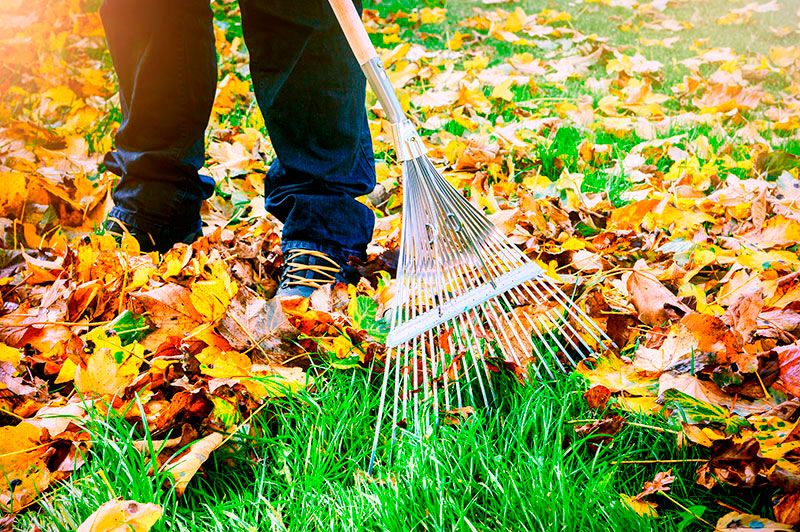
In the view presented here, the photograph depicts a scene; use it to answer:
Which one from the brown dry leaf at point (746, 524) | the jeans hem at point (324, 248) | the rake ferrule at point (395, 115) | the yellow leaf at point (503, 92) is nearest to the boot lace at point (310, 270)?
the jeans hem at point (324, 248)

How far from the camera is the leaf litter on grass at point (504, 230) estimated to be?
1.13m

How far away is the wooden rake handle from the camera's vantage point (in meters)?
1.35

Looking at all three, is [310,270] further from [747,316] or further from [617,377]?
[747,316]

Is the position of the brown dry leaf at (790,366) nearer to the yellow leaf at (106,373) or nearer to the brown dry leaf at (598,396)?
the brown dry leaf at (598,396)

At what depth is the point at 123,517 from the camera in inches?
36.6

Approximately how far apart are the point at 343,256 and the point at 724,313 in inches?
34.1

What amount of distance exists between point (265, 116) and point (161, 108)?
354 mm

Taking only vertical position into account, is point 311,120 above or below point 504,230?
above

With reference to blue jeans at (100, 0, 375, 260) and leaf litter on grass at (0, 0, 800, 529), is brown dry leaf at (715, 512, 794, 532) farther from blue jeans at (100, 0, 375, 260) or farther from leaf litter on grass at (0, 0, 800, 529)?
blue jeans at (100, 0, 375, 260)

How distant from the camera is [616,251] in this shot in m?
1.73

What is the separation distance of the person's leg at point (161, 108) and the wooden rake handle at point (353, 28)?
1.94 feet

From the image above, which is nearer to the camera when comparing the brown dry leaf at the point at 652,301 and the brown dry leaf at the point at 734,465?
the brown dry leaf at the point at 734,465

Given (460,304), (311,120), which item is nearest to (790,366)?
(460,304)

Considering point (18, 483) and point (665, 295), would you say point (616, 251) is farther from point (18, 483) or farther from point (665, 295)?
point (18, 483)
